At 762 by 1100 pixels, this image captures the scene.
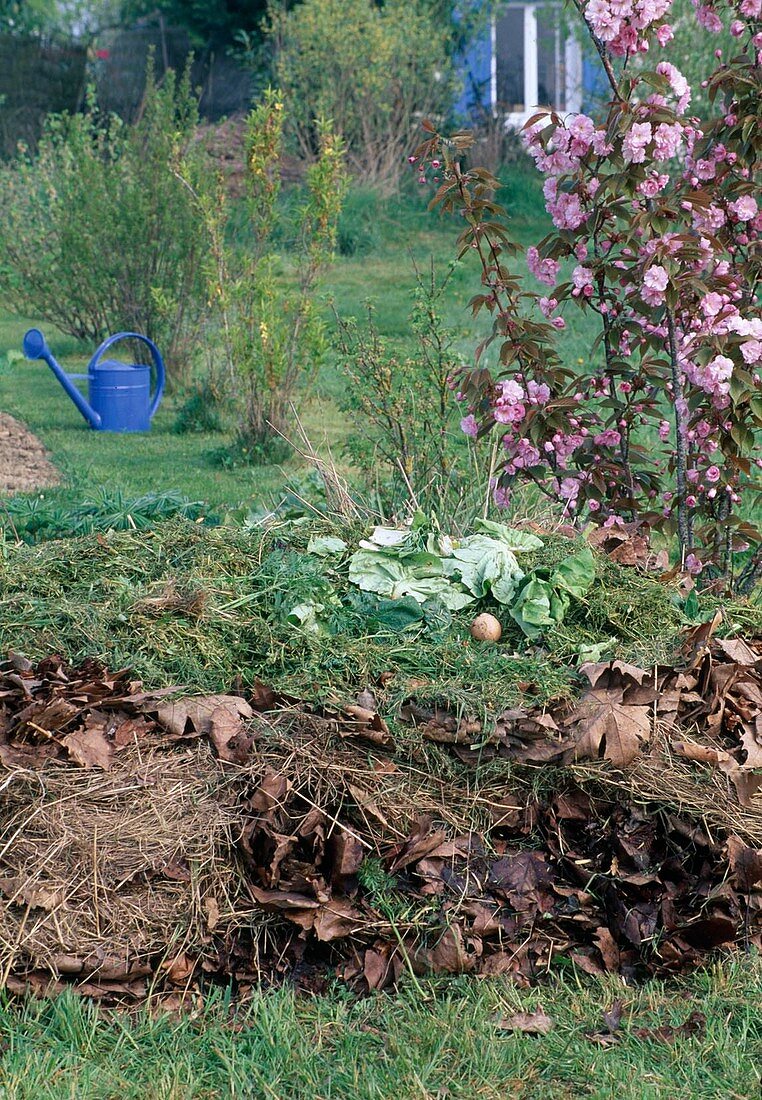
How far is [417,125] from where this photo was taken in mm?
15812

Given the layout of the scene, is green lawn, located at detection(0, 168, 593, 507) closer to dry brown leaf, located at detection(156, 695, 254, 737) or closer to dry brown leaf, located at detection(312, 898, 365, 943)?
dry brown leaf, located at detection(156, 695, 254, 737)

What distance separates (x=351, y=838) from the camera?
267cm

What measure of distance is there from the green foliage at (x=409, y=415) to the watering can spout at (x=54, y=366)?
94.9 inches

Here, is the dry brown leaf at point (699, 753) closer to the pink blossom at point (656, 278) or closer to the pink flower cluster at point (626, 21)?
the pink blossom at point (656, 278)

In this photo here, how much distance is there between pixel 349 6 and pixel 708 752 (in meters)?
14.7

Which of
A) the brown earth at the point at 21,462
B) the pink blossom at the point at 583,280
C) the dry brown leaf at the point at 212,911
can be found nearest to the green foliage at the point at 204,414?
the brown earth at the point at 21,462

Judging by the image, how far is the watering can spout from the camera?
745 centimetres

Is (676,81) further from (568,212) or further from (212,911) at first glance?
(212,911)

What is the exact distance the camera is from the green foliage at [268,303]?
7.07m

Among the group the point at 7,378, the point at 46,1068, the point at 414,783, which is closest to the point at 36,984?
the point at 46,1068

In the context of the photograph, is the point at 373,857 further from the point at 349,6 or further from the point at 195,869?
the point at 349,6

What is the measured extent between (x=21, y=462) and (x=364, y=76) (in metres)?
9.53

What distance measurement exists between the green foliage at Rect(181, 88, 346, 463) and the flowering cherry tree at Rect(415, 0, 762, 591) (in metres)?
3.19

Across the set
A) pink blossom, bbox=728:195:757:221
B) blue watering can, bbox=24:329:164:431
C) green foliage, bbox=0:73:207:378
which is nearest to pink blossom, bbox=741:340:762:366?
pink blossom, bbox=728:195:757:221
